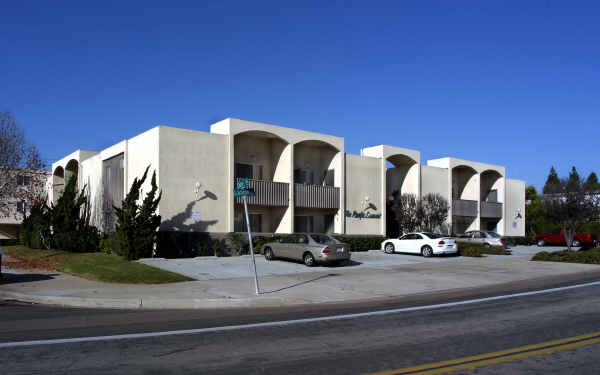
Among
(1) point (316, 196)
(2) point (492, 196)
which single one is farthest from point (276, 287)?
(2) point (492, 196)

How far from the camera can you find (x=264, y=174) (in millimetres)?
29734

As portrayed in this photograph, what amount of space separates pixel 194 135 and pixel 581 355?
70.1ft

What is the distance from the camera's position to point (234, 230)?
2728cm

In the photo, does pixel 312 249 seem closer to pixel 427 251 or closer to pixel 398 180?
pixel 427 251

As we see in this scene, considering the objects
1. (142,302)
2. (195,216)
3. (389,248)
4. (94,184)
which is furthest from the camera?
(94,184)

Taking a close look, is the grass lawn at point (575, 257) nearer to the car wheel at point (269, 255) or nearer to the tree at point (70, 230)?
the car wheel at point (269, 255)

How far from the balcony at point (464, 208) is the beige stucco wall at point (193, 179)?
1921cm

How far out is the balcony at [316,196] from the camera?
29.2 metres

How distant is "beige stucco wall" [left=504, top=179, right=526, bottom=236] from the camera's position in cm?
4344

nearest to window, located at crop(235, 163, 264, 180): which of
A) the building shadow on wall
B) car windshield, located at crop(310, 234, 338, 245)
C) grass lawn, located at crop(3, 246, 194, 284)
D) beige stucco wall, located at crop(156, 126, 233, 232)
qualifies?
beige stucco wall, located at crop(156, 126, 233, 232)

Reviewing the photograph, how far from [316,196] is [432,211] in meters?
8.50

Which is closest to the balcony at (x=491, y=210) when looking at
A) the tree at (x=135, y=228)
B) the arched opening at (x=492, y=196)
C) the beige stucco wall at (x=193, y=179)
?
the arched opening at (x=492, y=196)

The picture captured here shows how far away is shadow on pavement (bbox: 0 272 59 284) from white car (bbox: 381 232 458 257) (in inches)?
683

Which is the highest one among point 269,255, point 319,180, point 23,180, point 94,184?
point 319,180
